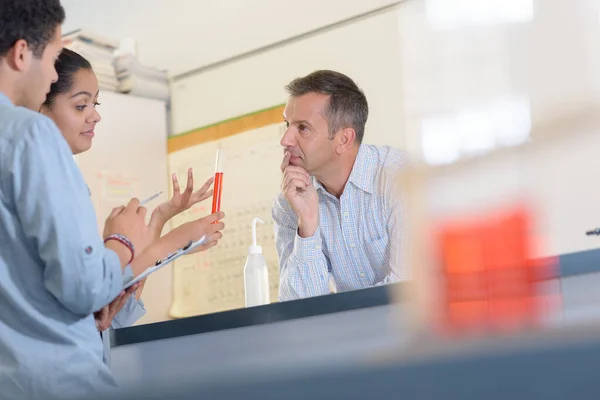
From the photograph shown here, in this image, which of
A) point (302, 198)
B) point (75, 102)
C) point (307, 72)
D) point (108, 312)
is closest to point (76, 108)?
point (75, 102)

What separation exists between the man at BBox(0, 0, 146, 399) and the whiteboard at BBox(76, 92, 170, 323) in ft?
7.76

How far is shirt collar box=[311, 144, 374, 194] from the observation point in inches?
83.2

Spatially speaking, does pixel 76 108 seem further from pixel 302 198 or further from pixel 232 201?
pixel 232 201

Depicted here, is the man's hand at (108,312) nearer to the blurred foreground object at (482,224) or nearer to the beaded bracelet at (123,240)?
the beaded bracelet at (123,240)

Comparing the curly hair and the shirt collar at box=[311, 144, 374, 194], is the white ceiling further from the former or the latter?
the curly hair

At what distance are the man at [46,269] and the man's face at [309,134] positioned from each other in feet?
4.10

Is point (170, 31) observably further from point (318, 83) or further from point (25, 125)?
point (25, 125)

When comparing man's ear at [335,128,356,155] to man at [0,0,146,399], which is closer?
man at [0,0,146,399]

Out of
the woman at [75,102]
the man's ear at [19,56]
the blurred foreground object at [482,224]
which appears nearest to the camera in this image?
the blurred foreground object at [482,224]

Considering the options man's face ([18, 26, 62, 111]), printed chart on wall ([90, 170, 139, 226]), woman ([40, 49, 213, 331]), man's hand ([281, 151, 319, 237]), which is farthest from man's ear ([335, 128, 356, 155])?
printed chart on wall ([90, 170, 139, 226])

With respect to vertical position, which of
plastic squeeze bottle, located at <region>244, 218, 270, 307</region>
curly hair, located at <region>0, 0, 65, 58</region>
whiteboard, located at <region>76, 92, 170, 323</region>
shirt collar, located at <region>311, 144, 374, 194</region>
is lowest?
plastic squeeze bottle, located at <region>244, 218, 270, 307</region>

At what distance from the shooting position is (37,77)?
105cm

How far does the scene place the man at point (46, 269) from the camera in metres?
0.92

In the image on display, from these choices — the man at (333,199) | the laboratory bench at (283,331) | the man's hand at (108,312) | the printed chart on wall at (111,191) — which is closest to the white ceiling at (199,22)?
the printed chart on wall at (111,191)
